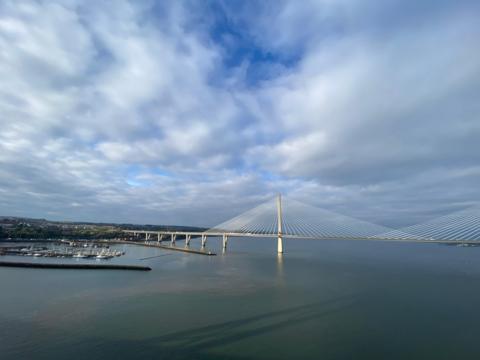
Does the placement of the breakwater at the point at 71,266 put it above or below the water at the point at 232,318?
above

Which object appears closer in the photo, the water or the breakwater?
the water

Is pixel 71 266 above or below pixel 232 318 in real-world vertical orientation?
above

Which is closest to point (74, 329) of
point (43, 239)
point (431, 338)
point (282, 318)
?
point (282, 318)

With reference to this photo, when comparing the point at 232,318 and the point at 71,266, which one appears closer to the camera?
the point at 232,318

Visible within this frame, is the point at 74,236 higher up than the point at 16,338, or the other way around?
the point at 74,236

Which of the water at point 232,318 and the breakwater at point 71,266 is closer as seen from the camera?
the water at point 232,318

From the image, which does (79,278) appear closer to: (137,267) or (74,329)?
(137,267)

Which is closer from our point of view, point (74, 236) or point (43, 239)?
point (43, 239)

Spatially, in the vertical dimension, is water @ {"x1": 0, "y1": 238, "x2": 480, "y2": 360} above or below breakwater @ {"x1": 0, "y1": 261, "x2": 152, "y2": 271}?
below
